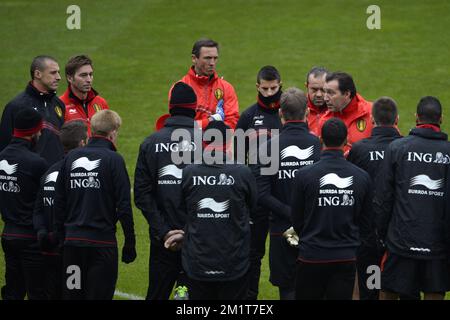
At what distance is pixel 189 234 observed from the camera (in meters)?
8.62

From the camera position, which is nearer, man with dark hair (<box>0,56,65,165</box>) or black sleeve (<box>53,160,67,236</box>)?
black sleeve (<box>53,160,67,236</box>)

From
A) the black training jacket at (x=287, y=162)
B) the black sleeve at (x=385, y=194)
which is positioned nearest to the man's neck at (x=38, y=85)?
the black training jacket at (x=287, y=162)

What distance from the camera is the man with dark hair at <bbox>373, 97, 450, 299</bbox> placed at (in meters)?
8.85

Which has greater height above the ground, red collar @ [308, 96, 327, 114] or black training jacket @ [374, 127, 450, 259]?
red collar @ [308, 96, 327, 114]

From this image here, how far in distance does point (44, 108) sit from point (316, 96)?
3147mm

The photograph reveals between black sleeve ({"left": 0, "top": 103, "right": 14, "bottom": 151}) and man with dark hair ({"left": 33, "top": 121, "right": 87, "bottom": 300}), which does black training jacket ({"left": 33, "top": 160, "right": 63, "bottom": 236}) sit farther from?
black sleeve ({"left": 0, "top": 103, "right": 14, "bottom": 151})

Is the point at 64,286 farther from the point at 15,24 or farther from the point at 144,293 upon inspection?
the point at 15,24

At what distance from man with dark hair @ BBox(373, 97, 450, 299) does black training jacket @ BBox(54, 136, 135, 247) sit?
2.43 metres

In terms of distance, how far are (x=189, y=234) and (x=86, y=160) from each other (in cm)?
120

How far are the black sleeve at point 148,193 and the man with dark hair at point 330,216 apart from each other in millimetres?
1429

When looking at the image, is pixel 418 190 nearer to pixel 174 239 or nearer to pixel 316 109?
pixel 174 239

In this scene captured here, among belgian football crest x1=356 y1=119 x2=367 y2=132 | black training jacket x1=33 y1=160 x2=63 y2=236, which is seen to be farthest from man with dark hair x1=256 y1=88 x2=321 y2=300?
black training jacket x1=33 y1=160 x2=63 y2=236

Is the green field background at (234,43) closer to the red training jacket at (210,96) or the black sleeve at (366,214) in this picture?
the red training jacket at (210,96)

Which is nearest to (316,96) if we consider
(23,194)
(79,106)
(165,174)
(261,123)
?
(261,123)
